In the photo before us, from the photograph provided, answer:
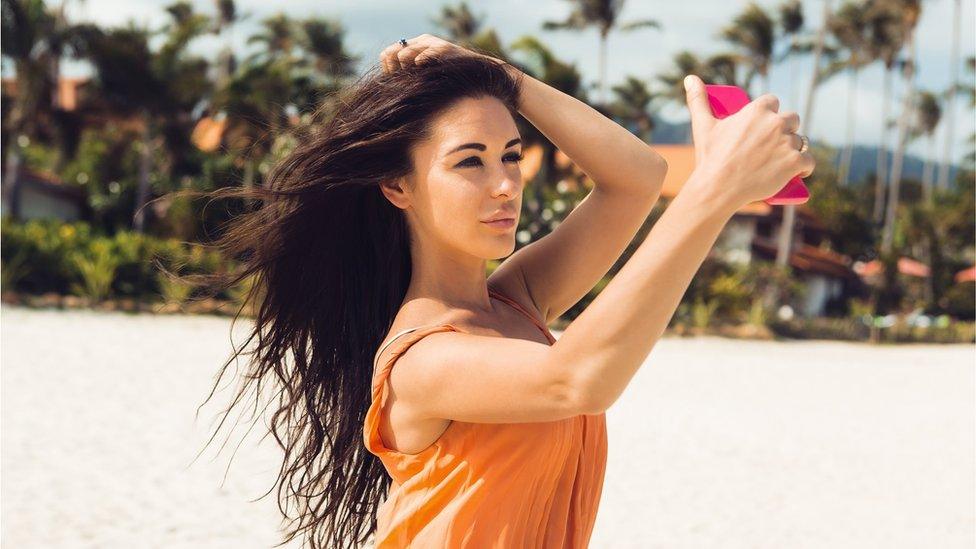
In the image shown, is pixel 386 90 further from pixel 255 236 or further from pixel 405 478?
pixel 405 478

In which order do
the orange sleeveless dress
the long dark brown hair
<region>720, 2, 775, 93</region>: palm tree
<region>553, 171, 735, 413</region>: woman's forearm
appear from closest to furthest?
<region>553, 171, 735, 413</region>: woman's forearm < the orange sleeveless dress < the long dark brown hair < <region>720, 2, 775, 93</region>: palm tree

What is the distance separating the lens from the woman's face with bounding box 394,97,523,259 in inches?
62.9

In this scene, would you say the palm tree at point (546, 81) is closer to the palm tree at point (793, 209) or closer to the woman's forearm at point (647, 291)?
the palm tree at point (793, 209)

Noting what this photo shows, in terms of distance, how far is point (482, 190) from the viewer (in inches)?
62.7

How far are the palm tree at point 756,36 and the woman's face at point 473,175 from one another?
41.0m

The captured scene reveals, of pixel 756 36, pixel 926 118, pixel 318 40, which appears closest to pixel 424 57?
pixel 318 40

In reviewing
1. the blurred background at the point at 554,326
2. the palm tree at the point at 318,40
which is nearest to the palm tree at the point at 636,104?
the blurred background at the point at 554,326

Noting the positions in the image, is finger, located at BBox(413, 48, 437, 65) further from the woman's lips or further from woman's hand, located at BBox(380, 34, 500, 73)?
the woman's lips

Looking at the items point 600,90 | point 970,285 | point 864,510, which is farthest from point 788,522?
point 970,285

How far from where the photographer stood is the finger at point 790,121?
1174 mm

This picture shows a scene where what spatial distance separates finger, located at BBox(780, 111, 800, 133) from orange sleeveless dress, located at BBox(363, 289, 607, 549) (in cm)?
61

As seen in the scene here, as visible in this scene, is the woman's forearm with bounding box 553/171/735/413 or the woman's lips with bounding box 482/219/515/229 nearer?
the woman's forearm with bounding box 553/171/735/413

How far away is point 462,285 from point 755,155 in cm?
70

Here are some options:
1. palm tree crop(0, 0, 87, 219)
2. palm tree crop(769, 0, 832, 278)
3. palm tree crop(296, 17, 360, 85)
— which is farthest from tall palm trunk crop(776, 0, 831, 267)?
palm tree crop(0, 0, 87, 219)
